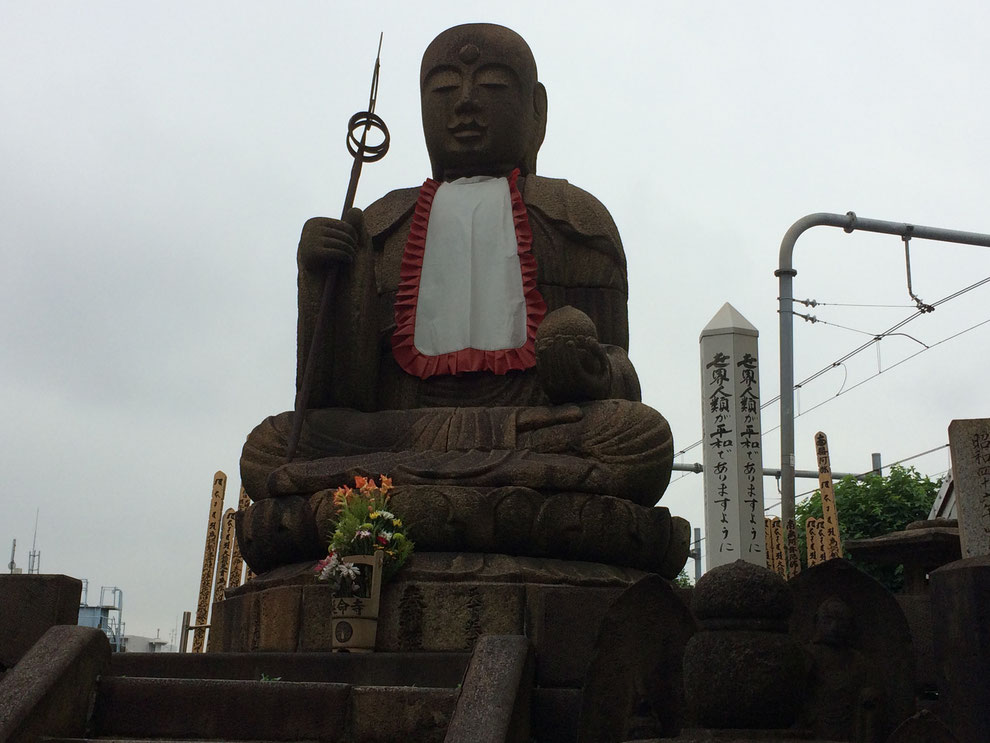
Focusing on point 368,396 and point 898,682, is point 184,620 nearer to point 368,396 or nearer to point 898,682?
point 368,396

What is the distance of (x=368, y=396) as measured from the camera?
26.2 feet

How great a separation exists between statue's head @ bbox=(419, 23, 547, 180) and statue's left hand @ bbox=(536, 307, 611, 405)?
2004 millimetres

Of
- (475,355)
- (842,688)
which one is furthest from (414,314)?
(842,688)

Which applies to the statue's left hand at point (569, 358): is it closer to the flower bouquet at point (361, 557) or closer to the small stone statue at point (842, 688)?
the flower bouquet at point (361, 557)

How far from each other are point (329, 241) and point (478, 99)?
192cm

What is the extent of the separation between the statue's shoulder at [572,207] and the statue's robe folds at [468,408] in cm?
1

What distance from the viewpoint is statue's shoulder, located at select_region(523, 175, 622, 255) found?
8.47 meters

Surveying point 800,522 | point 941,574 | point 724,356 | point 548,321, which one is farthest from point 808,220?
point 800,522

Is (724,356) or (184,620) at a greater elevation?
(724,356)

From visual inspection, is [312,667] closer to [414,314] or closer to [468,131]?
[414,314]

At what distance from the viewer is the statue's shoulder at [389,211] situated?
8.70 m

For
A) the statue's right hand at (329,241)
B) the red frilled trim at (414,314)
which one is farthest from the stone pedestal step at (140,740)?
the red frilled trim at (414,314)

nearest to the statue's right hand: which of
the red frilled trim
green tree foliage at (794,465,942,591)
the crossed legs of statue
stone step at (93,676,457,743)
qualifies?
the red frilled trim

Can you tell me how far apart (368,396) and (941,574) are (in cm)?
422
